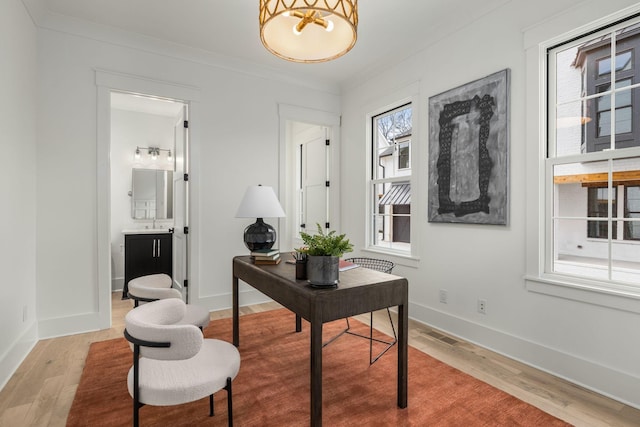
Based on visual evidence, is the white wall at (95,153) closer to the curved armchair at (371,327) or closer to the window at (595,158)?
the curved armchair at (371,327)

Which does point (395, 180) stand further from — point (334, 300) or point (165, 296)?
point (165, 296)

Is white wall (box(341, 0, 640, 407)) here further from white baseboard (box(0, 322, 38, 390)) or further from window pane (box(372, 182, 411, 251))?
white baseboard (box(0, 322, 38, 390))

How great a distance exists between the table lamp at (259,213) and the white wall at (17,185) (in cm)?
164

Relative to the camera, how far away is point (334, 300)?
175 centimetres

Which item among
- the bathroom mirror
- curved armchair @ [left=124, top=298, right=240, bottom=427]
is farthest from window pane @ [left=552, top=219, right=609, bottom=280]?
the bathroom mirror

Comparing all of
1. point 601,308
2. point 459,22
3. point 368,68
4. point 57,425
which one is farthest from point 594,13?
point 57,425

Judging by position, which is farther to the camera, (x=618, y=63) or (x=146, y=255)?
(x=146, y=255)

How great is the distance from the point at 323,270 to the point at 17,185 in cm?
254

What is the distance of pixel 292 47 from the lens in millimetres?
2229

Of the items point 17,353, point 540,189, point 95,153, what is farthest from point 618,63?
point 17,353

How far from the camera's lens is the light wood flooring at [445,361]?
194 cm

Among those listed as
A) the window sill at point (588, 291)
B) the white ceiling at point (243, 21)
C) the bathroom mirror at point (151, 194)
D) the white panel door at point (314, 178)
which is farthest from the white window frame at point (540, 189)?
the bathroom mirror at point (151, 194)

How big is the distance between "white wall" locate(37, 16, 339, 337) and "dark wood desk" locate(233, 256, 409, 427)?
1.83 m

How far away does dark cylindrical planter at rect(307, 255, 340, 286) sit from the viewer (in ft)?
5.91
